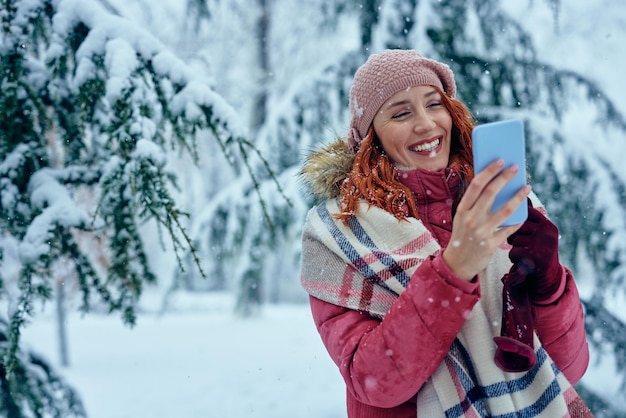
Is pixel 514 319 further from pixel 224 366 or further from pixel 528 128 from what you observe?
pixel 224 366

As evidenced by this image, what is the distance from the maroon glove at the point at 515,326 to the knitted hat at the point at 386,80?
1.80 ft

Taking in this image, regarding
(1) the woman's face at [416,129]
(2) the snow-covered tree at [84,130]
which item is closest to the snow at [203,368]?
(2) the snow-covered tree at [84,130]

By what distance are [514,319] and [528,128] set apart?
3.01m

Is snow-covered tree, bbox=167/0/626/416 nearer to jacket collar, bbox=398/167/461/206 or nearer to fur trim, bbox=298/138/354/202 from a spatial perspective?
fur trim, bbox=298/138/354/202

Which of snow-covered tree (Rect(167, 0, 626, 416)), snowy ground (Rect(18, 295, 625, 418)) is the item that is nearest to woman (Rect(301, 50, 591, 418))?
snow-covered tree (Rect(167, 0, 626, 416))

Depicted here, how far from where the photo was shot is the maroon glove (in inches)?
48.3

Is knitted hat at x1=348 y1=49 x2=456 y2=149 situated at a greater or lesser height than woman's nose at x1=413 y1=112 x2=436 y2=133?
greater

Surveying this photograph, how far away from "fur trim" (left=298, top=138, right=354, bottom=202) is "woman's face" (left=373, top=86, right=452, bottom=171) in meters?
0.13

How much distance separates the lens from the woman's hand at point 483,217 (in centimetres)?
107

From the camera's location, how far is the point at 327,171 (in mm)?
1550

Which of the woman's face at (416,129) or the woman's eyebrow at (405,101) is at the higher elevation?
the woman's eyebrow at (405,101)

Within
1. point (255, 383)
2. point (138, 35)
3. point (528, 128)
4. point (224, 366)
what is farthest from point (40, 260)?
point (224, 366)

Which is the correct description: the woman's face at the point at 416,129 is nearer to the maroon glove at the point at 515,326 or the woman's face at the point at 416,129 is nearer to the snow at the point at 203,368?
the maroon glove at the point at 515,326

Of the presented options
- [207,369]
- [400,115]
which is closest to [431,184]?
[400,115]
